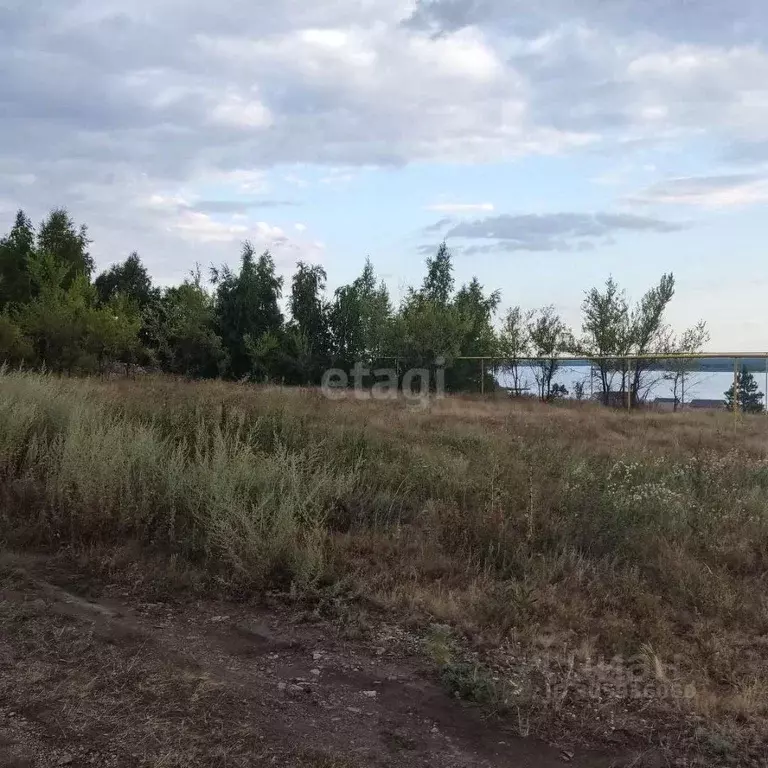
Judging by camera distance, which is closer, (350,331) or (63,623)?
(63,623)

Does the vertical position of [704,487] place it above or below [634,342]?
below

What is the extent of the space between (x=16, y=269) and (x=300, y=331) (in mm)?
15876

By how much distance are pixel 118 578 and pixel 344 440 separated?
365cm

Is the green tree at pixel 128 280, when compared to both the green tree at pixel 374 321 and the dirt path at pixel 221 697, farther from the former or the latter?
the dirt path at pixel 221 697

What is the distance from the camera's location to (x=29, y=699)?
2.93 metres

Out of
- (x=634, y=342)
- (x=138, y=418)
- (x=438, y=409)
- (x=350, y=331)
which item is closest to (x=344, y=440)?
(x=138, y=418)

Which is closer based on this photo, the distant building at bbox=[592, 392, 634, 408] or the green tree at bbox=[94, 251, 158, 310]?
the distant building at bbox=[592, 392, 634, 408]

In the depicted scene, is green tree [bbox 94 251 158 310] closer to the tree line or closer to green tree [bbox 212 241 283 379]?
the tree line

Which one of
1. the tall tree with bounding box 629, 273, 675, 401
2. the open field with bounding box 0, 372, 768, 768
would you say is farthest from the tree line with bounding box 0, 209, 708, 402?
the open field with bounding box 0, 372, 768, 768

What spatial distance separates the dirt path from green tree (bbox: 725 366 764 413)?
13.8 m

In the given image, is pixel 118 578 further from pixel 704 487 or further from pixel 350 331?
pixel 350 331

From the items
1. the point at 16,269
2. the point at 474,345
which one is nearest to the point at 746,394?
the point at 474,345

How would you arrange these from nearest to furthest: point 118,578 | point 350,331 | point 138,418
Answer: point 118,578 → point 138,418 → point 350,331

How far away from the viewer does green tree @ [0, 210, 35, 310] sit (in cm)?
3067
